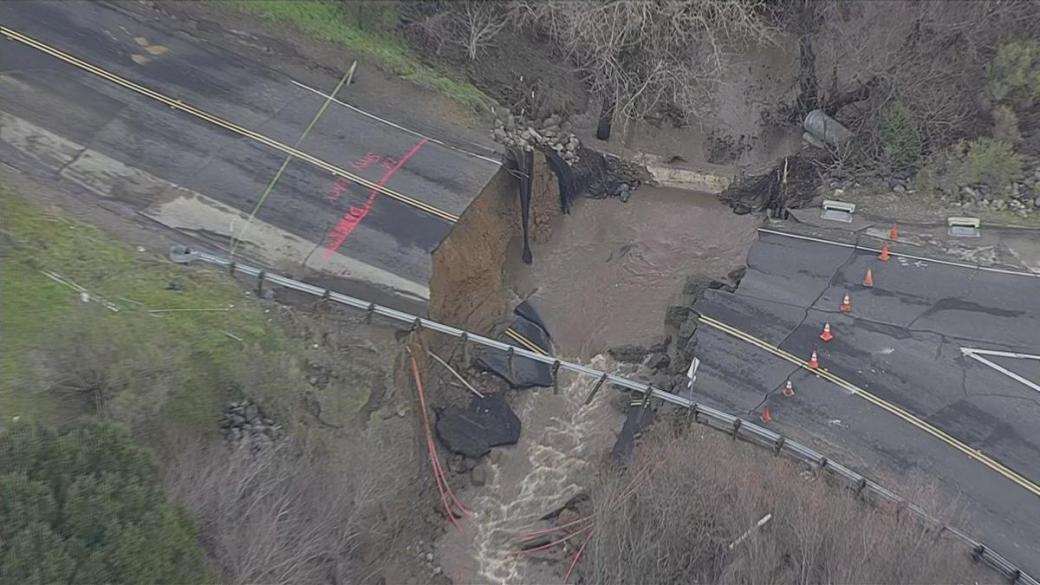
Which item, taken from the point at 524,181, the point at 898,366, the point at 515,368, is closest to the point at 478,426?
the point at 515,368

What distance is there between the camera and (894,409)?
1559 centimetres

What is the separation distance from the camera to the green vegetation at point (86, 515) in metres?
9.98

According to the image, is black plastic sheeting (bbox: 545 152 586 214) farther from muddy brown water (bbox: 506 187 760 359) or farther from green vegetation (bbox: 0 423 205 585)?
green vegetation (bbox: 0 423 205 585)

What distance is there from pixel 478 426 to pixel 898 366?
767 cm

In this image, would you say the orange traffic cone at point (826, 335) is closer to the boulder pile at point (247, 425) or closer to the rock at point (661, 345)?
the rock at point (661, 345)

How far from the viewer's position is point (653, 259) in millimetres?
19562

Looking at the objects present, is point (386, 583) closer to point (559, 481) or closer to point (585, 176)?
point (559, 481)

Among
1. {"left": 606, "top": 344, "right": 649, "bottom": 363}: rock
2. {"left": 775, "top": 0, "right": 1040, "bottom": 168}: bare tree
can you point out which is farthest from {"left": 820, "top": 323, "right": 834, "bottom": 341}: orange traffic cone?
{"left": 775, "top": 0, "right": 1040, "bottom": 168}: bare tree

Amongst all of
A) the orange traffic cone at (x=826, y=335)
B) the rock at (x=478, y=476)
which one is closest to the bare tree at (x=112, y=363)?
the rock at (x=478, y=476)

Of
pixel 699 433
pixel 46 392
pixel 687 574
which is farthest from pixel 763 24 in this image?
pixel 46 392

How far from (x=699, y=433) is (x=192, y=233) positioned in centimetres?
972

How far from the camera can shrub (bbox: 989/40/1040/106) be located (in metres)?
18.5

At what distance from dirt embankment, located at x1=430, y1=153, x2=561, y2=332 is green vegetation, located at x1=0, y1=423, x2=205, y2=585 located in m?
6.47

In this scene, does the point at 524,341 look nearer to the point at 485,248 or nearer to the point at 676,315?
the point at 485,248
